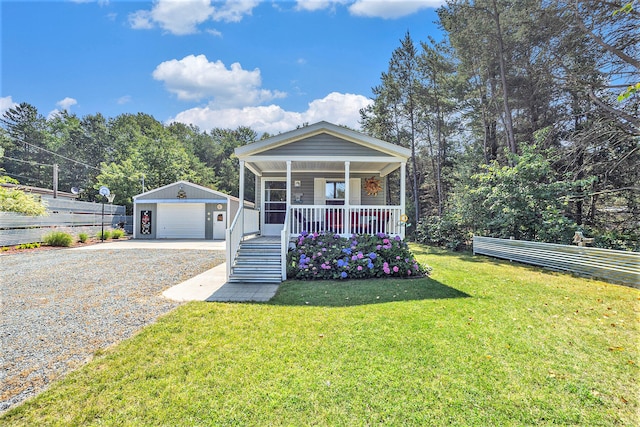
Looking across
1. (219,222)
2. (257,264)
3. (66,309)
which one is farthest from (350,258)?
(219,222)

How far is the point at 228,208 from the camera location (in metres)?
18.2

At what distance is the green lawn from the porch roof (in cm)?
474

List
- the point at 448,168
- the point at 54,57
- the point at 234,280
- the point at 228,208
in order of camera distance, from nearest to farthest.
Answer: the point at 234,280, the point at 54,57, the point at 228,208, the point at 448,168

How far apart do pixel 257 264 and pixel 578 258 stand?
8344mm

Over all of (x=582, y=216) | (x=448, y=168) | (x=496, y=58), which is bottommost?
(x=582, y=216)

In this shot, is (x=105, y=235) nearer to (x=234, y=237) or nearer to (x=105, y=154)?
(x=234, y=237)

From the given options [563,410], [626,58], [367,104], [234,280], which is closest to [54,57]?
[234,280]

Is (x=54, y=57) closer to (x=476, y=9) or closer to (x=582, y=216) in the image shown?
(x=476, y=9)

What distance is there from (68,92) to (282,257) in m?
36.0

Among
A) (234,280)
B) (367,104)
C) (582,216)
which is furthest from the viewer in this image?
(367,104)

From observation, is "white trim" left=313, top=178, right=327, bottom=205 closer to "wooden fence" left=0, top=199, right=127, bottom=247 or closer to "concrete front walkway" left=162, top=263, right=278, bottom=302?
"concrete front walkway" left=162, top=263, right=278, bottom=302

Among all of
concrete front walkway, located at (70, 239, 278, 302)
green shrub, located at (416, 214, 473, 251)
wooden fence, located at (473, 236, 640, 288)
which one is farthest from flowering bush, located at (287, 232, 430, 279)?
green shrub, located at (416, 214, 473, 251)

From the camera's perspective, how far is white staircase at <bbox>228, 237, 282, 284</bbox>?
6.79 metres

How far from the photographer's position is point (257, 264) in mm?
7184
